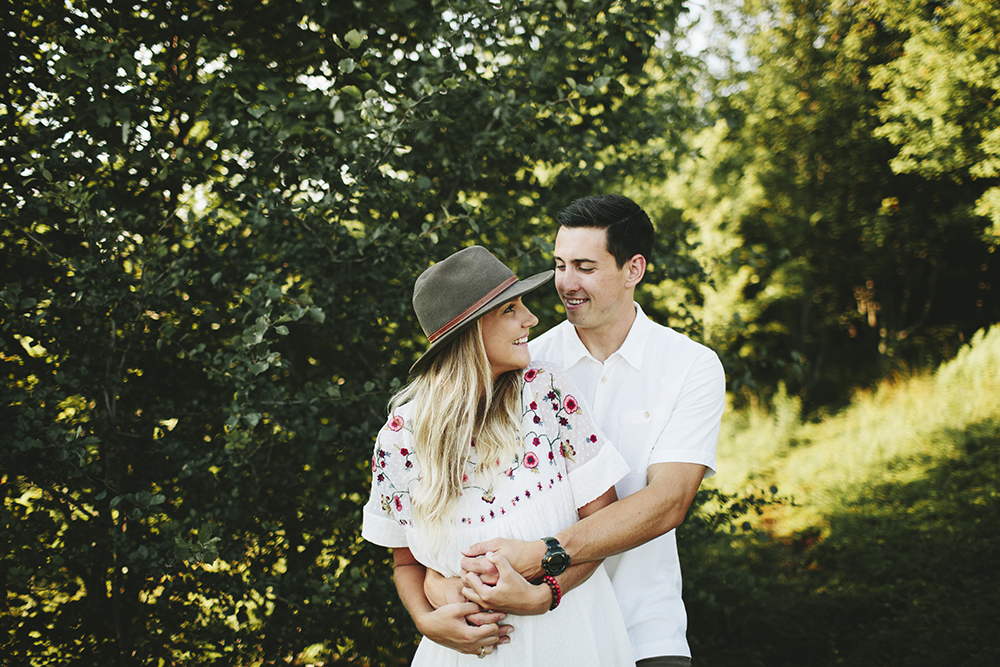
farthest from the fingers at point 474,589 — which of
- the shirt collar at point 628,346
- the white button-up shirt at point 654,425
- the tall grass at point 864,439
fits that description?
the tall grass at point 864,439

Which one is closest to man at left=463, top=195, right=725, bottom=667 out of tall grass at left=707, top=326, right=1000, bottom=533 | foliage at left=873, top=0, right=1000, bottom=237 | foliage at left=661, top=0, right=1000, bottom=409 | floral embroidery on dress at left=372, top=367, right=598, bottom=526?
floral embroidery on dress at left=372, top=367, right=598, bottom=526

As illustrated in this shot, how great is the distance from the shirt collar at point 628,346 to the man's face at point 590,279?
82 mm

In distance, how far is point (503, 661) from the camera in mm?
1787

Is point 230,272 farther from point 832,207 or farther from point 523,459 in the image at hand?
point 832,207

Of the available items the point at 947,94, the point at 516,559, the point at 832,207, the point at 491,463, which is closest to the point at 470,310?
the point at 491,463

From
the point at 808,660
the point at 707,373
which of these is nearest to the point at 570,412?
the point at 707,373

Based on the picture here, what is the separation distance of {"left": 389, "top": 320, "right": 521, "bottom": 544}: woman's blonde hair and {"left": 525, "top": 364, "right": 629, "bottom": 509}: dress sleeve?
0.29 ft

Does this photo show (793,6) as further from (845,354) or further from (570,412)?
(570,412)

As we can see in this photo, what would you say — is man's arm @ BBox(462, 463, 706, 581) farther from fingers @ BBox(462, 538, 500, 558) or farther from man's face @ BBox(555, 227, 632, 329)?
man's face @ BBox(555, 227, 632, 329)

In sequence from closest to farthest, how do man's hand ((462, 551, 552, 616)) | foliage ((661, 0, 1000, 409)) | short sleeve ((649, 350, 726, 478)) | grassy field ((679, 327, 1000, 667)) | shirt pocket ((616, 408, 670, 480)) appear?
man's hand ((462, 551, 552, 616))
short sleeve ((649, 350, 726, 478))
shirt pocket ((616, 408, 670, 480))
grassy field ((679, 327, 1000, 667))
foliage ((661, 0, 1000, 409))

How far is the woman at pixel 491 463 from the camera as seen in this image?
178 cm

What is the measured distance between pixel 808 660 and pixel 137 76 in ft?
17.2

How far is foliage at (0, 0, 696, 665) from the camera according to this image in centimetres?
257

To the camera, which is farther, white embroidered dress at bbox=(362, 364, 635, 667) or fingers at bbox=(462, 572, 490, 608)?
white embroidered dress at bbox=(362, 364, 635, 667)
